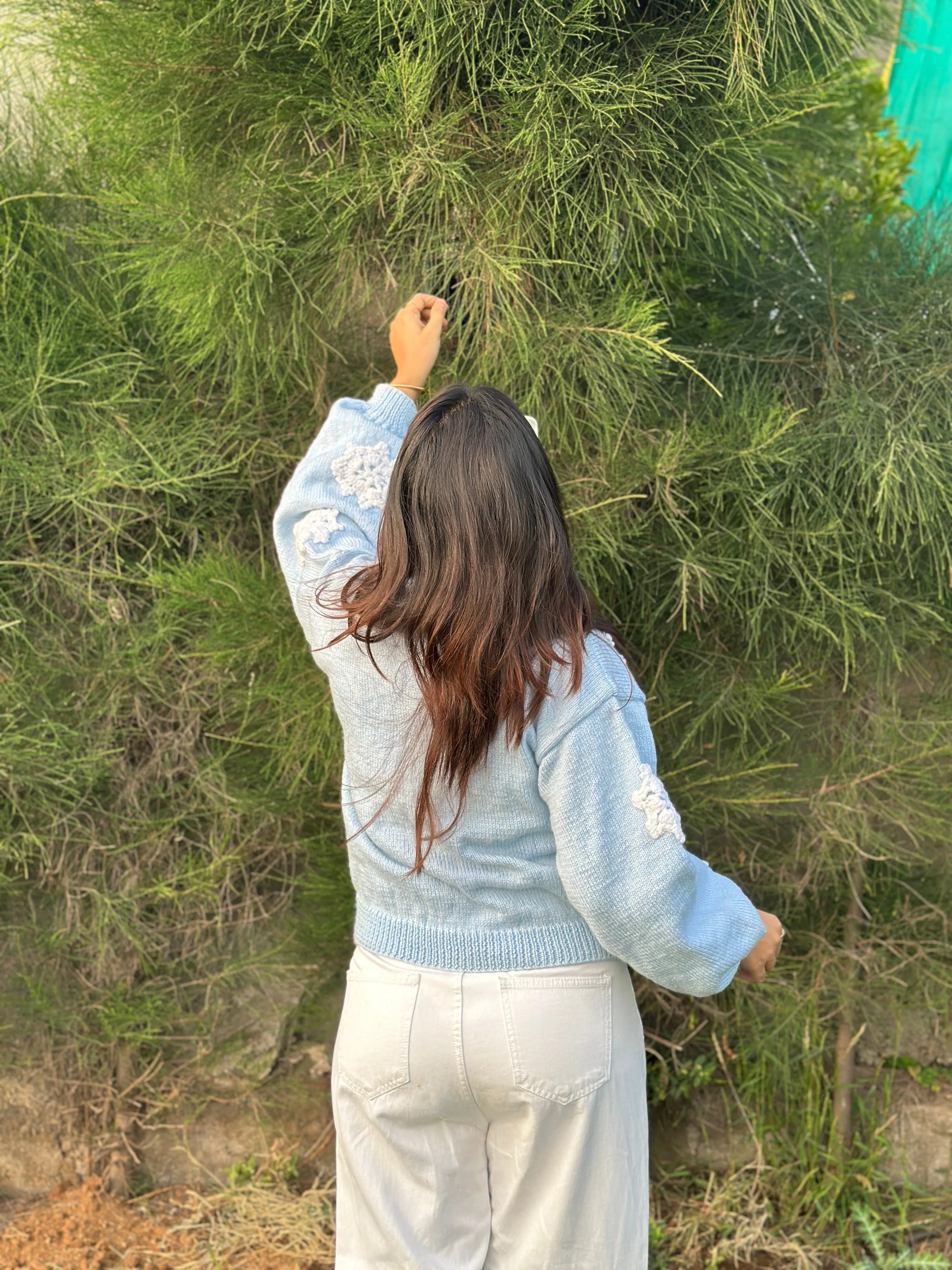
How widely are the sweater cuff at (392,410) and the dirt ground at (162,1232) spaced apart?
1.48 meters

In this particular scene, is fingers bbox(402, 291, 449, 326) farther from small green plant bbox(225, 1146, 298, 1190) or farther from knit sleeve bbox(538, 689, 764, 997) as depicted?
small green plant bbox(225, 1146, 298, 1190)

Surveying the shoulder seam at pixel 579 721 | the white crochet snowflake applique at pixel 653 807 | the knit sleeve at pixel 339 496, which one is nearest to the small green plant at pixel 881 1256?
the white crochet snowflake applique at pixel 653 807

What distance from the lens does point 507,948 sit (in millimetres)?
1226

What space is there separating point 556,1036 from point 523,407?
0.91 m

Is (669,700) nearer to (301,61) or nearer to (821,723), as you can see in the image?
(821,723)

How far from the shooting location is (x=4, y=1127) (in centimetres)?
203

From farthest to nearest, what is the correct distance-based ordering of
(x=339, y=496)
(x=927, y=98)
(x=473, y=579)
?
(x=927, y=98)
(x=339, y=496)
(x=473, y=579)

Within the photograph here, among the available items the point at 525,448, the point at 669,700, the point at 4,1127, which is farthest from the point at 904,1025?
the point at 4,1127

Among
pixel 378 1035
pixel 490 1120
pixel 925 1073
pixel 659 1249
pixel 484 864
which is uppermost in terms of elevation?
pixel 484 864

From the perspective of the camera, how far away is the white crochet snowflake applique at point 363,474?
1315 mm

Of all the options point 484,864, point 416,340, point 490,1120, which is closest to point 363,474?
point 416,340

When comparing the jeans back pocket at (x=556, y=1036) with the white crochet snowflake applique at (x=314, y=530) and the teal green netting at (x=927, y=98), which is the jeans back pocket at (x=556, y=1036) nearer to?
the white crochet snowflake applique at (x=314, y=530)

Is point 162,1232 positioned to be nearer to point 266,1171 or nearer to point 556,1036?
point 266,1171

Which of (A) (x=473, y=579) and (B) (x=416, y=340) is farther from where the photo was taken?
(B) (x=416, y=340)
